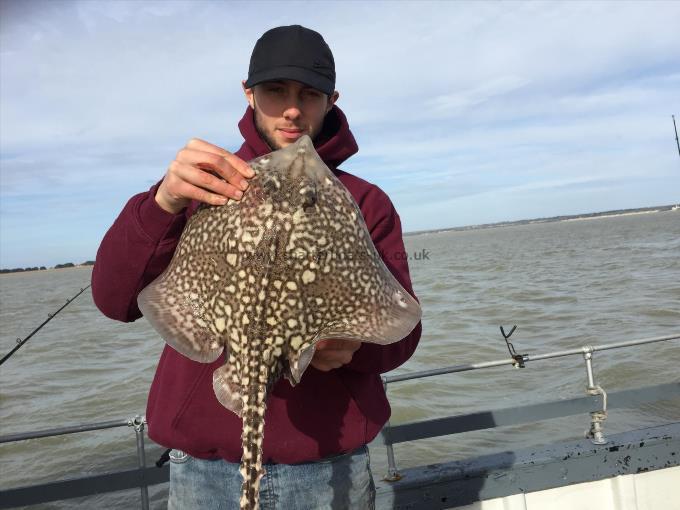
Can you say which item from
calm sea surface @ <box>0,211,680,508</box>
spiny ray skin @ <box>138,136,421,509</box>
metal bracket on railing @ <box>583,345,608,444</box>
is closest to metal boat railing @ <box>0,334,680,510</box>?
metal bracket on railing @ <box>583,345,608,444</box>

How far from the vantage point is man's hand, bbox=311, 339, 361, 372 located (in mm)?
2066

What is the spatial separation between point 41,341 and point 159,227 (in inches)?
888

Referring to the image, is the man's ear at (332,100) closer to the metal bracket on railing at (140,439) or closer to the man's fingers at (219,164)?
the man's fingers at (219,164)

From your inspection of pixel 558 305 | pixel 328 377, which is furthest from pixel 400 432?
pixel 558 305

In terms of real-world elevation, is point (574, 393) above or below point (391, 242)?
below

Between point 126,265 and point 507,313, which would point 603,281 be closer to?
point 507,313

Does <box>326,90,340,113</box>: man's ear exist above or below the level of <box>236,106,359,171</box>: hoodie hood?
above

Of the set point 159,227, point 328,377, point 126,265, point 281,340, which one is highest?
point 159,227

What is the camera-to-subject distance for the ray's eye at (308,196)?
2.03 metres

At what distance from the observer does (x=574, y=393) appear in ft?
34.2

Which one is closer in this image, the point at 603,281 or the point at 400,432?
the point at 400,432

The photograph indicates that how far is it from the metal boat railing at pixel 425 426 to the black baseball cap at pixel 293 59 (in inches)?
81.7

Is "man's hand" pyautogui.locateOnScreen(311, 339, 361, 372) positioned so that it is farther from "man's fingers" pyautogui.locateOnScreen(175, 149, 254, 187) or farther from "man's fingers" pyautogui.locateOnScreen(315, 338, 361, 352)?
"man's fingers" pyautogui.locateOnScreen(175, 149, 254, 187)

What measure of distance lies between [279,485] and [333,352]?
69cm
